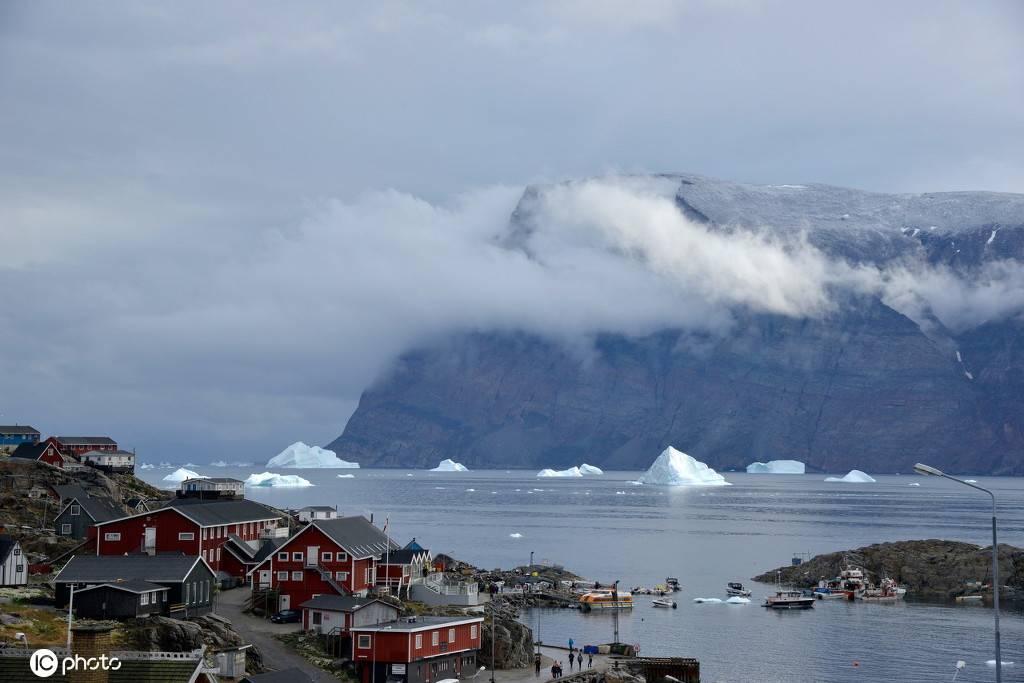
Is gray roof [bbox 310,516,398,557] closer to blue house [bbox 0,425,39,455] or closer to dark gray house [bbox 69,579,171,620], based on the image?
dark gray house [bbox 69,579,171,620]

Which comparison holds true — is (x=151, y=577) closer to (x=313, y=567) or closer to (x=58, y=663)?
(x=313, y=567)

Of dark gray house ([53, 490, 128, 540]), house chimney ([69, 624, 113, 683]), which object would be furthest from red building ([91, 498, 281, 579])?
house chimney ([69, 624, 113, 683])

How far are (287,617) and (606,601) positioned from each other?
37056 millimetres

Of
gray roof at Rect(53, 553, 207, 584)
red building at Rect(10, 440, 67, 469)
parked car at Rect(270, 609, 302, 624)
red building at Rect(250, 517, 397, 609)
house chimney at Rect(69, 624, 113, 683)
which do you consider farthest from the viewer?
red building at Rect(10, 440, 67, 469)

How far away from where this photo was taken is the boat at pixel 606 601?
3398 inches

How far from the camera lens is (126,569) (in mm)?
50875

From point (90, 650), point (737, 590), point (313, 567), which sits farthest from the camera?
point (737, 590)

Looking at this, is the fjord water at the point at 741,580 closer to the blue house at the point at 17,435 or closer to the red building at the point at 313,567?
the red building at the point at 313,567

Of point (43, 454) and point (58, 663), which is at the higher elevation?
point (43, 454)

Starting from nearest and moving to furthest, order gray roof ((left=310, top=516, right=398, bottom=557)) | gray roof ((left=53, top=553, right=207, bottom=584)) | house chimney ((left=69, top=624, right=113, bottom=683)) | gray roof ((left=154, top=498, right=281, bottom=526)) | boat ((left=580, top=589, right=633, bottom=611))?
1. house chimney ((left=69, top=624, right=113, bottom=683))
2. gray roof ((left=53, top=553, right=207, bottom=584))
3. gray roof ((left=310, top=516, right=398, bottom=557))
4. gray roof ((left=154, top=498, right=281, bottom=526))
5. boat ((left=580, top=589, right=633, bottom=611))

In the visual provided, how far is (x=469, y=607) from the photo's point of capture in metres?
62.7

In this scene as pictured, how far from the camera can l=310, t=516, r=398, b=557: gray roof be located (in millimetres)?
60125

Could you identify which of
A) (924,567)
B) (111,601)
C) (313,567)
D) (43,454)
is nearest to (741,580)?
(924,567)

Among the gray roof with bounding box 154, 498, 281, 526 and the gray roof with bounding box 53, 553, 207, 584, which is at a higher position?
the gray roof with bounding box 154, 498, 281, 526
